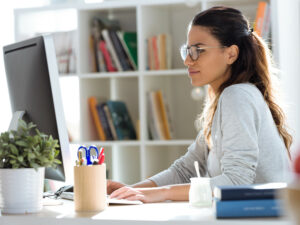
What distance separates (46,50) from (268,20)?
2003 mm

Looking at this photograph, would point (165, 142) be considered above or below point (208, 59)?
below

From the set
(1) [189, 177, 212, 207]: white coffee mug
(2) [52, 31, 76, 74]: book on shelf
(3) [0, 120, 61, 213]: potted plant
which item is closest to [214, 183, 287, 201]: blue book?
(1) [189, 177, 212, 207]: white coffee mug

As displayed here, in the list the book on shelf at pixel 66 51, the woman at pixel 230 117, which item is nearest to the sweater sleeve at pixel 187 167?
the woman at pixel 230 117

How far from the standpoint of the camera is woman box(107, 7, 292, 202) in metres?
1.66

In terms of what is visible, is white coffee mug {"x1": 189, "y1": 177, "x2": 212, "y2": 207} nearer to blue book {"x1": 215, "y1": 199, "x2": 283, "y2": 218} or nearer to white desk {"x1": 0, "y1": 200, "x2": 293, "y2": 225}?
white desk {"x1": 0, "y1": 200, "x2": 293, "y2": 225}

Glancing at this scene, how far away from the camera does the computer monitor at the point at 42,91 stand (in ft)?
5.27

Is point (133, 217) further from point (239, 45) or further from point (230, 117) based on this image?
point (239, 45)

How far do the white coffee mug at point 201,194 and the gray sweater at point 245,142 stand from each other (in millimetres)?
196

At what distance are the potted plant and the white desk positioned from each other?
47 millimetres

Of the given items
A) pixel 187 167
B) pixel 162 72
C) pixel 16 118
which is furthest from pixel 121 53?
pixel 16 118

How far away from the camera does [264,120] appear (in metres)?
1.80

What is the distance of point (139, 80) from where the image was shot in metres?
3.44

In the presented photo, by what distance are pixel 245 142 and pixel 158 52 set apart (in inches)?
73.6

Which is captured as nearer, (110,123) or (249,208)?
(249,208)
